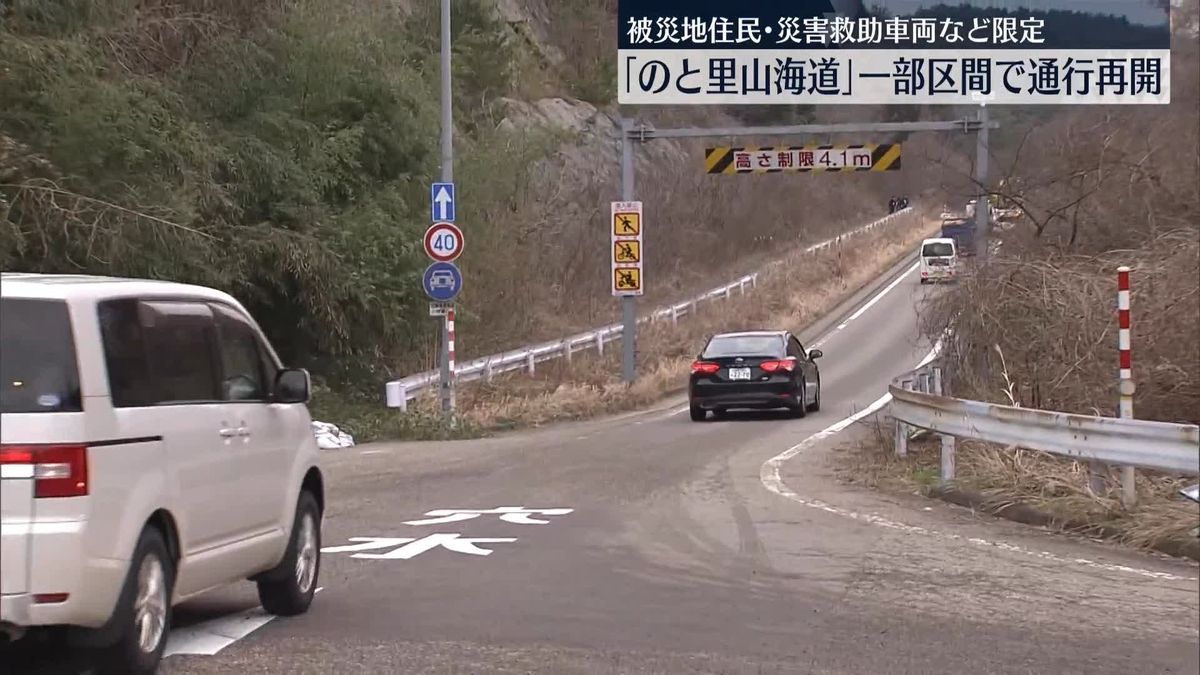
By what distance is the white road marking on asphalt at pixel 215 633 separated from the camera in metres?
7.42

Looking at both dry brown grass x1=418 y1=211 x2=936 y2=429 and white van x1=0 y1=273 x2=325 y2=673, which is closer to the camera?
white van x1=0 y1=273 x2=325 y2=673

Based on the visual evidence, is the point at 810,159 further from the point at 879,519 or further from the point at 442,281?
the point at 879,519

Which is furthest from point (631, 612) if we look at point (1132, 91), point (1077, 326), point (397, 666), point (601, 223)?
point (601, 223)

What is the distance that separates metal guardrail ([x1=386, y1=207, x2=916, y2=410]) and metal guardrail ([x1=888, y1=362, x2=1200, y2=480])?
426 inches

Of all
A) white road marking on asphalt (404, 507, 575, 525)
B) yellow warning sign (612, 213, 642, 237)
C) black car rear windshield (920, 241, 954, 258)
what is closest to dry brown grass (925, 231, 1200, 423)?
white road marking on asphalt (404, 507, 575, 525)

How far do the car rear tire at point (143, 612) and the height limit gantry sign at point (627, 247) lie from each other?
25957mm

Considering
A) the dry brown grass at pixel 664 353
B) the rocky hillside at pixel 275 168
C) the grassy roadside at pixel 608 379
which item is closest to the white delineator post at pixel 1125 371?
the rocky hillside at pixel 275 168

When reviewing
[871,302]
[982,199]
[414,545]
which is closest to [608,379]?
[982,199]

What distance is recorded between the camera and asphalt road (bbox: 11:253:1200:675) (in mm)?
7133

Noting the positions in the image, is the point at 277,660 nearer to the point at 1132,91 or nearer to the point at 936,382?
the point at 936,382

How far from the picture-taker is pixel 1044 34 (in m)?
25.8

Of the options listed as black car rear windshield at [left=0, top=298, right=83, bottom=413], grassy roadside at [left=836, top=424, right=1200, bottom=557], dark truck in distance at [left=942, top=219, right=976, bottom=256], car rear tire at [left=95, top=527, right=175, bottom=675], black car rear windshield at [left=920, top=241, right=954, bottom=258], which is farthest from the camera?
black car rear windshield at [left=920, top=241, right=954, bottom=258]

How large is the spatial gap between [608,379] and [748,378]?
7.45 metres

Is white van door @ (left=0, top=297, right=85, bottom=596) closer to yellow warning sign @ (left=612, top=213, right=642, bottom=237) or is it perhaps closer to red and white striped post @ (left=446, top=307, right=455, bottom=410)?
red and white striped post @ (left=446, top=307, right=455, bottom=410)
